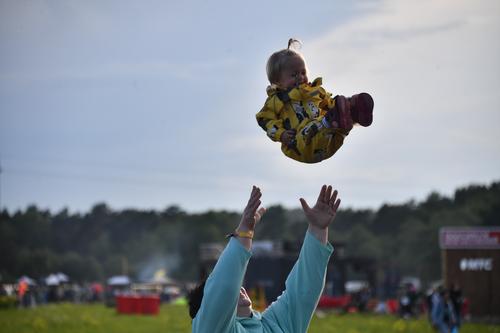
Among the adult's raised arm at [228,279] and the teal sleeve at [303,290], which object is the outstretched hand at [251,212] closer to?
the adult's raised arm at [228,279]

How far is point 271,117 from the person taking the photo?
561cm

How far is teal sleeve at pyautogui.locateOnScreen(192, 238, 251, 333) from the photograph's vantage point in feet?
16.8

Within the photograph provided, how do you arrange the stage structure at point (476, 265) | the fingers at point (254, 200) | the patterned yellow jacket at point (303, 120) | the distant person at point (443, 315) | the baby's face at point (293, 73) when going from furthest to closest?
the stage structure at point (476, 265), the distant person at point (443, 315), the baby's face at point (293, 73), the patterned yellow jacket at point (303, 120), the fingers at point (254, 200)

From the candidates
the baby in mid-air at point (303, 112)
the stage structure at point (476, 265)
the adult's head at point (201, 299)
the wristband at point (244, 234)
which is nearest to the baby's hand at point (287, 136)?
the baby in mid-air at point (303, 112)

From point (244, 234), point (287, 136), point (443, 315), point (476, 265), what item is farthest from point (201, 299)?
point (476, 265)

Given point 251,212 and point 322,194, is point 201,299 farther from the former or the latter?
point 322,194

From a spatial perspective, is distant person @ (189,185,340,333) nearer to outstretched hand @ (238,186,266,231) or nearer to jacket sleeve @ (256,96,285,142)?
outstretched hand @ (238,186,266,231)

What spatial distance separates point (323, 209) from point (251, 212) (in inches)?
25.9

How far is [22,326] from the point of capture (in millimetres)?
31047

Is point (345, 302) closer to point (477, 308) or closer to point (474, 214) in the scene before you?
point (477, 308)

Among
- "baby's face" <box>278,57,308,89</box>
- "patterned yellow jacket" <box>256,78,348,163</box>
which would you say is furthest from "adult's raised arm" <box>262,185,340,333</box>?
"baby's face" <box>278,57,308,89</box>

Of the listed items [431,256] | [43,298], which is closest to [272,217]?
[431,256]

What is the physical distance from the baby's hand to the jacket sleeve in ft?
0.17

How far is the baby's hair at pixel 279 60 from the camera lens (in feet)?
18.0
